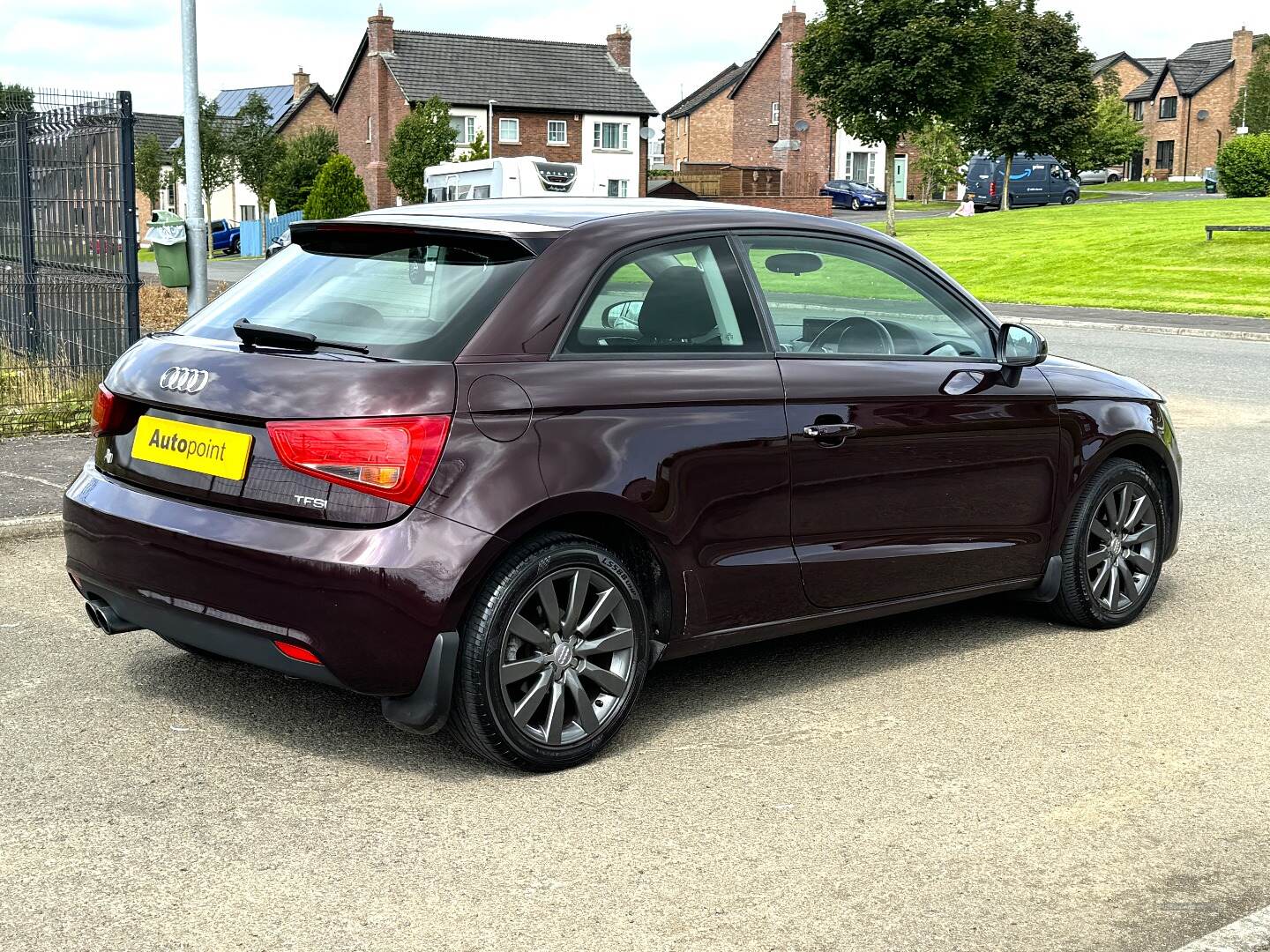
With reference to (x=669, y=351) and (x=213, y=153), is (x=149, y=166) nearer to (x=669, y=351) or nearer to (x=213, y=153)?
(x=213, y=153)

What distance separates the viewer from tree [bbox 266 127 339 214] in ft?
226

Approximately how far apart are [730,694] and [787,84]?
7798 centimetres

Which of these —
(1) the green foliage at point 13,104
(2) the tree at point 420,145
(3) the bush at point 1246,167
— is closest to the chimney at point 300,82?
(2) the tree at point 420,145

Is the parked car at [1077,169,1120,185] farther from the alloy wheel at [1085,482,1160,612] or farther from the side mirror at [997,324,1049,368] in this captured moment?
the side mirror at [997,324,1049,368]

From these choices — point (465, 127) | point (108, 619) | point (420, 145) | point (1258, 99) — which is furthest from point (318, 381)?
point (1258, 99)

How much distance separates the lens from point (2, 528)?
7805mm

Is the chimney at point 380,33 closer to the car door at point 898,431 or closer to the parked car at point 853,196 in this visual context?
the parked car at point 853,196

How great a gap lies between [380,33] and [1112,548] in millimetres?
72519

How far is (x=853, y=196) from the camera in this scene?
238 feet

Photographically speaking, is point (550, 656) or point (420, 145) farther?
point (420, 145)

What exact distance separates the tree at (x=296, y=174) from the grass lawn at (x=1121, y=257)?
99.5ft

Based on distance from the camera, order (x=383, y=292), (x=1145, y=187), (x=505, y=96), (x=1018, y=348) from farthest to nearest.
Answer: (x=1145, y=187), (x=505, y=96), (x=1018, y=348), (x=383, y=292)

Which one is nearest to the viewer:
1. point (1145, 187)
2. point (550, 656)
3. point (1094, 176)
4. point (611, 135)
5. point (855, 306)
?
point (550, 656)

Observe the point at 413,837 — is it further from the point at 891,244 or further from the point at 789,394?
the point at 891,244
